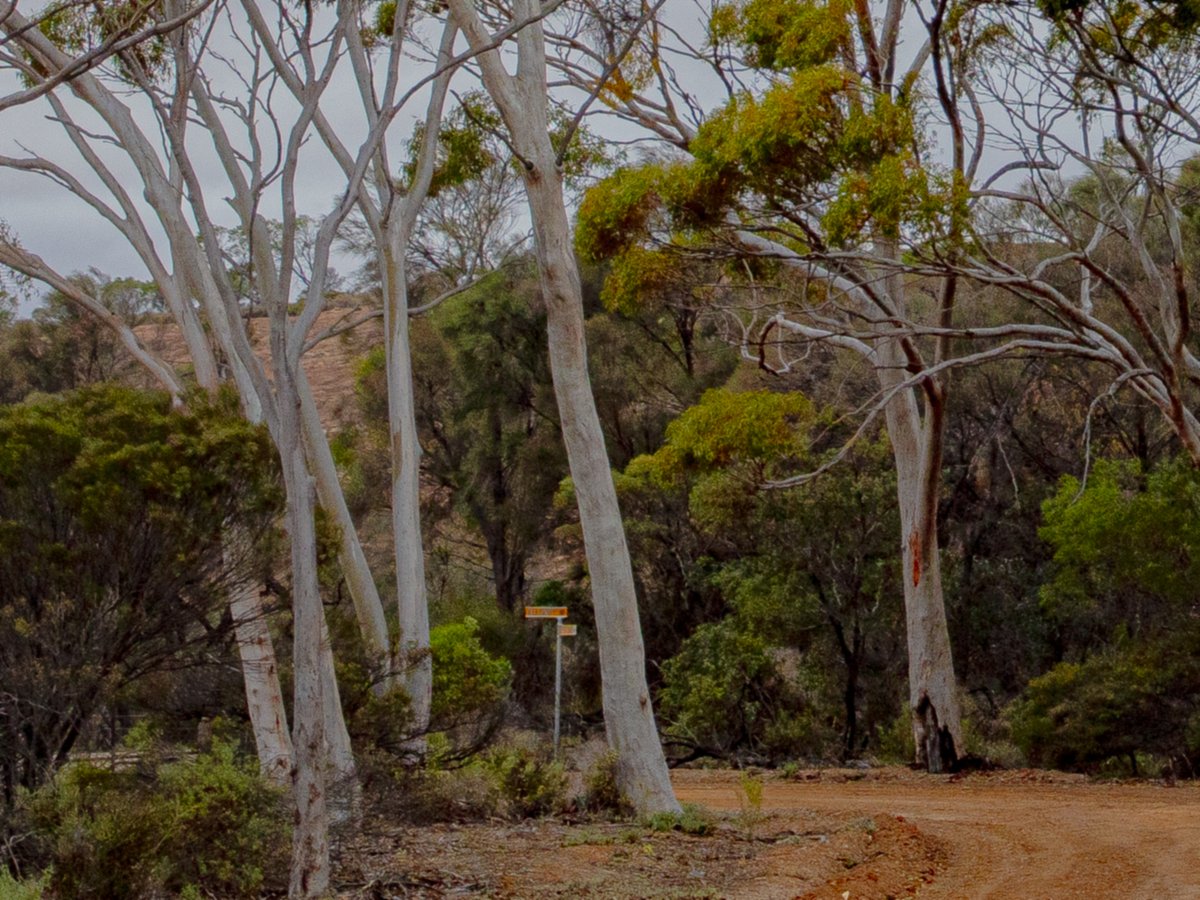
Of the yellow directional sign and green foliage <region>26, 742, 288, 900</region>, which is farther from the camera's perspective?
the yellow directional sign

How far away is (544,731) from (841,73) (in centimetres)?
1618

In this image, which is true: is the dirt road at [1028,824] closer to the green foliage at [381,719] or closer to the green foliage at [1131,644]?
the green foliage at [1131,644]

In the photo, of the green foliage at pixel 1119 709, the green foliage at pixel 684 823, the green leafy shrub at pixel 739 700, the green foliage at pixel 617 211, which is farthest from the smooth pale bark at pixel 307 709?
the green leafy shrub at pixel 739 700

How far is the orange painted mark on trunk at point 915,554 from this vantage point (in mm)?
16625

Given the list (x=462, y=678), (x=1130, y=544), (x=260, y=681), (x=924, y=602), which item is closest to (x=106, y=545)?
(x=260, y=681)

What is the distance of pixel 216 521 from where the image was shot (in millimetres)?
9289

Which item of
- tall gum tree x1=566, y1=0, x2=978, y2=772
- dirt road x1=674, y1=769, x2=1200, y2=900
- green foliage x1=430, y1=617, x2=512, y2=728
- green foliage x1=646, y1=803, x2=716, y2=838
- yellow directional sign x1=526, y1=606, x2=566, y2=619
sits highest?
tall gum tree x1=566, y1=0, x2=978, y2=772

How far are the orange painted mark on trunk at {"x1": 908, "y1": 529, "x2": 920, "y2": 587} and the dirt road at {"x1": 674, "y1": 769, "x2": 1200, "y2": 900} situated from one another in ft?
7.49

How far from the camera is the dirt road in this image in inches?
335

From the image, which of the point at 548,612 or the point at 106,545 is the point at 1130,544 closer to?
the point at 548,612

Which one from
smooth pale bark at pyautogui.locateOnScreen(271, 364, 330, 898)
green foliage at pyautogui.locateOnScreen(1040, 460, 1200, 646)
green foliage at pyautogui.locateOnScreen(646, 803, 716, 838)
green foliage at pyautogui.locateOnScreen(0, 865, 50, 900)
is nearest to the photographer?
green foliage at pyautogui.locateOnScreen(0, 865, 50, 900)

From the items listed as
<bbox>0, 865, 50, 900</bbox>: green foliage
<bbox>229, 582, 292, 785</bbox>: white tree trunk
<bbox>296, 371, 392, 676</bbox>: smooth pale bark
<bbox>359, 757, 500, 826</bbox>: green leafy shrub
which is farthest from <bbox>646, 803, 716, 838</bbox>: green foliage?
<bbox>0, 865, 50, 900</bbox>: green foliage

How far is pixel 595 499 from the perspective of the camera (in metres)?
10.9

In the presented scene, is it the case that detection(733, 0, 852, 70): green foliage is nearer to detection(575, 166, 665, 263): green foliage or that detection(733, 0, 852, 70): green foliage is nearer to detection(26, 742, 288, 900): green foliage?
detection(575, 166, 665, 263): green foliage
